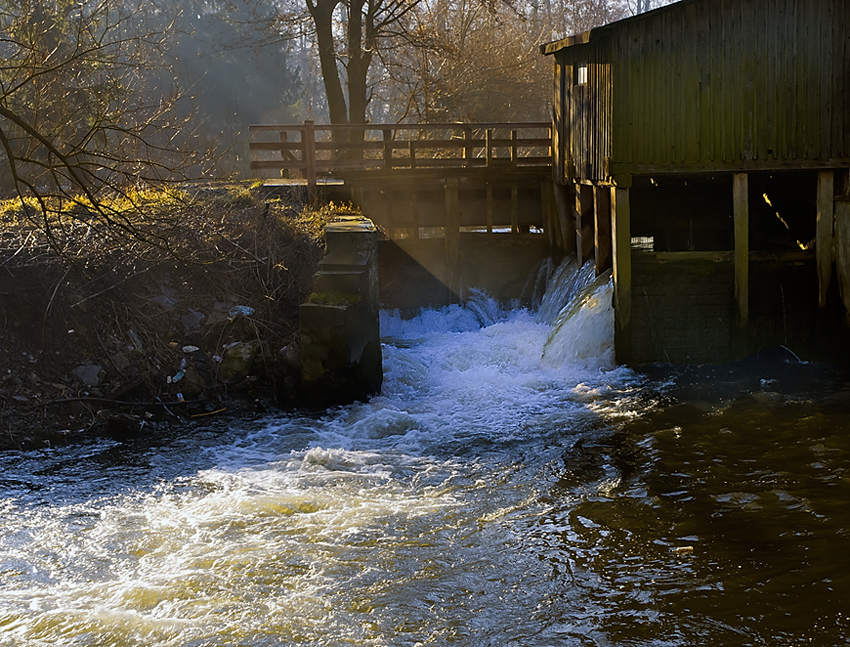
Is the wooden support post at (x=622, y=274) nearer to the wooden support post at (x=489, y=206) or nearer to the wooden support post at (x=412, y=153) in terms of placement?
the wooden support post at (x=489, y=206)

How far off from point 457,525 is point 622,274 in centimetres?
614

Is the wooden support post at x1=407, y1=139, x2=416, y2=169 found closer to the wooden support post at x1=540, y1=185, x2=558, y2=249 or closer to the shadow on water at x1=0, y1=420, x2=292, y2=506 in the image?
the wooden support post at x1=540, y1=185, x2=558, y2=249

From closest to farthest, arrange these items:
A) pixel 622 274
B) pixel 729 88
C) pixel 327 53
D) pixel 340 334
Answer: pixel 340 334, pixel 729 88, pixel 622 274, pixel 327 53

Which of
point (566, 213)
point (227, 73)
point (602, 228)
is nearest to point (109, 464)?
point (602, 228)

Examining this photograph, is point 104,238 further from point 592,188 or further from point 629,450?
point 592,188

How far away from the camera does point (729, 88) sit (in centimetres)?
1120

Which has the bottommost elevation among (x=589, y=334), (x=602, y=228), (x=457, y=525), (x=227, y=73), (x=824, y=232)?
(x=457, y=525)

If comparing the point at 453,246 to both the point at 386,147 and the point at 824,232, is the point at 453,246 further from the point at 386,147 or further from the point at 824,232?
the point at 824,232

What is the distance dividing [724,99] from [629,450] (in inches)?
223

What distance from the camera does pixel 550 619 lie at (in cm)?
502

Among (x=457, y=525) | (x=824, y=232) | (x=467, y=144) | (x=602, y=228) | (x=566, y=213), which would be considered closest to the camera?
(x=457, y=525)

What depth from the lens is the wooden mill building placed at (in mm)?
11094

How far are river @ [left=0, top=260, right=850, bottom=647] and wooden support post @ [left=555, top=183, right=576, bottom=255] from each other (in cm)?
561

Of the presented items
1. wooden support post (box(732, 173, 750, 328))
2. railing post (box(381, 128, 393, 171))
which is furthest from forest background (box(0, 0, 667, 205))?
wooden support post (box(732, 173, 750, 328))
